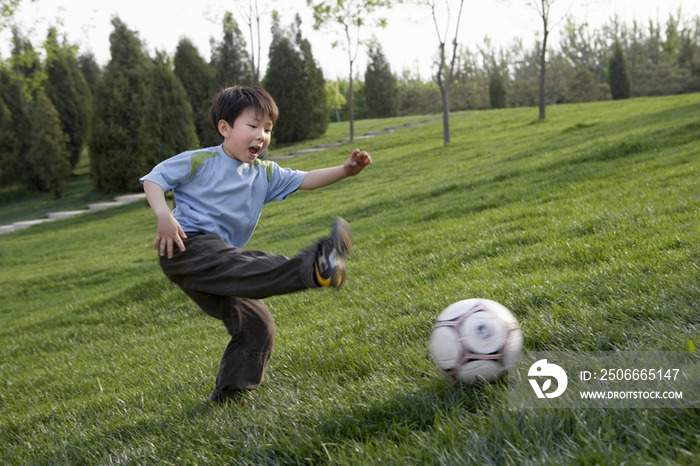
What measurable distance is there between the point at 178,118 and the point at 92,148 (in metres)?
6.06

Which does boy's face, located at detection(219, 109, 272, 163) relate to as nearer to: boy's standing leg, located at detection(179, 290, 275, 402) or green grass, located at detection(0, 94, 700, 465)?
boy's standing leg, located at detection(179, 290, 275, 402)

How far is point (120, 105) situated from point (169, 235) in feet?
89.4

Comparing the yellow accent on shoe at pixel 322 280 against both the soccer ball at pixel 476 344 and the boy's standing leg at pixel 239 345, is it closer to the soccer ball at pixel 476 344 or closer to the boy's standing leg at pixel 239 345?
the soccer ball at pixel 476 344

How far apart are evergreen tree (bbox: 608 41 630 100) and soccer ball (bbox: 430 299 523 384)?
186 feet

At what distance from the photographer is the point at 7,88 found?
33.6 meters

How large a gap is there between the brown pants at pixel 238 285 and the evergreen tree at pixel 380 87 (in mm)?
58028

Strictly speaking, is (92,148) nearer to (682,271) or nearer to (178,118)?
(178,118)

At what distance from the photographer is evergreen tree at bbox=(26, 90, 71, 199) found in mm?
28094

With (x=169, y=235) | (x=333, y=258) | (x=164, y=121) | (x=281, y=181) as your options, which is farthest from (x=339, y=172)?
(x=164, y=121)

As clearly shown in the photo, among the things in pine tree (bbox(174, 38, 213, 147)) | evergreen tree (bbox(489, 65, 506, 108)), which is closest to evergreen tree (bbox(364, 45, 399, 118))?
evergreen tree (bbox(489, 65, 506, 108))

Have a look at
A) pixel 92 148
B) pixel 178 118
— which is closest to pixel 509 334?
pixel 178 118

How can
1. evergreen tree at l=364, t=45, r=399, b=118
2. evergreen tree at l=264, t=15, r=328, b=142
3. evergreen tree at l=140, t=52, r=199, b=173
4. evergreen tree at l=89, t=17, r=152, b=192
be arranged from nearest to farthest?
evergreen tree at l=140, t=52, r=199, b=173
evergreen tree at l=89, t=17, r=152, b=192
evergreen tree at l=264, t=15, r=328, b=142
evergreen tree at l=364, t=45, r=399, b=118

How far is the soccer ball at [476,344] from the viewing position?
2533 mm

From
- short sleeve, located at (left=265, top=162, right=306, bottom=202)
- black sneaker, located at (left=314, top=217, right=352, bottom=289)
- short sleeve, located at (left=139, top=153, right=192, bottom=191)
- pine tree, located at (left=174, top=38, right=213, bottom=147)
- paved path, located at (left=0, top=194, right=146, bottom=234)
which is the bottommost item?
paved path, located at (left=0, top=194, right=146, bottom=234)
